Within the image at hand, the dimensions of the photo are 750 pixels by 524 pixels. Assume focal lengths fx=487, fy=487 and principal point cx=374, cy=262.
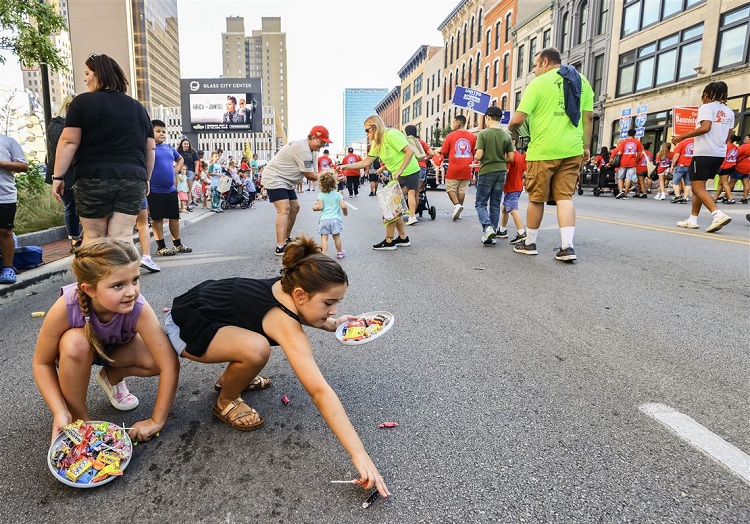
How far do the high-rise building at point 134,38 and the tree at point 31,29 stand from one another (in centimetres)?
10796

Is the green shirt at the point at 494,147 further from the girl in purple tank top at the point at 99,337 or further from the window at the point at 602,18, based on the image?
the window at the point at 602,18

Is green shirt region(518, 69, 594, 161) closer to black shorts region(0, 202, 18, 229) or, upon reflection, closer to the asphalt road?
the asphalt road

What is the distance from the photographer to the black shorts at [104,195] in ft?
13.2

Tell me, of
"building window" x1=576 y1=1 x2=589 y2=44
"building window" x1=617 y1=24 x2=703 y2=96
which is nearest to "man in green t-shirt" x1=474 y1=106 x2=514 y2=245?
"building window" x1=617 y1=24 x2=703 y2=96

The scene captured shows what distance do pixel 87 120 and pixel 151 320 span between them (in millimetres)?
2559

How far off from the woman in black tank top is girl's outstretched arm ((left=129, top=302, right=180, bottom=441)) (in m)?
0.07

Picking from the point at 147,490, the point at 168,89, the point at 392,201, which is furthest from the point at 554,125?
the point at 168,89

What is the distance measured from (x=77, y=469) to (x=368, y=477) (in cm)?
106

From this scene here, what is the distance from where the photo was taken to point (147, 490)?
1.76m

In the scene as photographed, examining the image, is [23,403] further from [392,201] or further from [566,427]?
[392,201]

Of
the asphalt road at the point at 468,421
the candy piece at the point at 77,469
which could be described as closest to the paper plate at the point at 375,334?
the asphalt road at the point at 468,421

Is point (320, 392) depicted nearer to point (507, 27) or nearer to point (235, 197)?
point (235, 197)

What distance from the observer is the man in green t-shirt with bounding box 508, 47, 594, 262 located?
18.7 ft

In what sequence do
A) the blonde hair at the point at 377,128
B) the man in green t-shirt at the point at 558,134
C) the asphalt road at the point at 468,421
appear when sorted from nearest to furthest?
the asphalt road at the point at 468,421 → the man in green t-shirt at the point at 558,134 → the blonde hair at the point at 377,128
